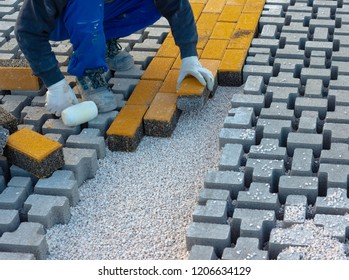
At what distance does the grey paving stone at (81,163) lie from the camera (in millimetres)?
3734

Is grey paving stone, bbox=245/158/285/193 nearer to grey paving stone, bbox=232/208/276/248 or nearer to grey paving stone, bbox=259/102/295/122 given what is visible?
grey paving stone, bbox=232/208/276/248

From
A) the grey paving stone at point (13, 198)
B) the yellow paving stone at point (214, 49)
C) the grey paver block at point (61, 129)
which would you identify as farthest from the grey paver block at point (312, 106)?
the grey paving stone at point (13, 198)

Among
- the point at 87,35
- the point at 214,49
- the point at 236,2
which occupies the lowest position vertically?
the point at 236,2

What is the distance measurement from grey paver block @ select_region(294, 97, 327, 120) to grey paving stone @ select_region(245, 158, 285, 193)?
0.58 m

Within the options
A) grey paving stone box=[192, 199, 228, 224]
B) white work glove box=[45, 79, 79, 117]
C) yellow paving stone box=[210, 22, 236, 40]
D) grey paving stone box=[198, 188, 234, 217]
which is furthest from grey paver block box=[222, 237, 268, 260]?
yellow paving stone box=[210, 22, 236, 40]

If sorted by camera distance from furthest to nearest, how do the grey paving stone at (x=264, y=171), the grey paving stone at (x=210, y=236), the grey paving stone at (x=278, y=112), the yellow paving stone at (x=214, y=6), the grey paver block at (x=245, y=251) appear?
the yellow paving stone at (x=214, y=6), the grey paving stone at (x=278, y=112), the grey paving stone at (x=264, y=171), the grey paving stone at (x=210, y=236), the grey paver block at (x=245, y=251)

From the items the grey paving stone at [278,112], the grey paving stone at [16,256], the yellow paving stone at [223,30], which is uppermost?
the grey paving stone at [16,256]

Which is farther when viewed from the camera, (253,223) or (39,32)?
(39,32)

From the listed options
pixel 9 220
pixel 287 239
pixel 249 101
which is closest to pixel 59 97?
pixel 9 220

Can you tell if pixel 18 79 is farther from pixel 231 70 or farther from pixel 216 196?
pixel 216 196

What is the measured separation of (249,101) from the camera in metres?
4.24

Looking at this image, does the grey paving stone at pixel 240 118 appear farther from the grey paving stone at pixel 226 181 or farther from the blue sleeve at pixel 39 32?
the blue sleeve at pixel 39 32

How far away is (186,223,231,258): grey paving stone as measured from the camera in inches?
125

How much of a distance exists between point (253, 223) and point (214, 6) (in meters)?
2.65
